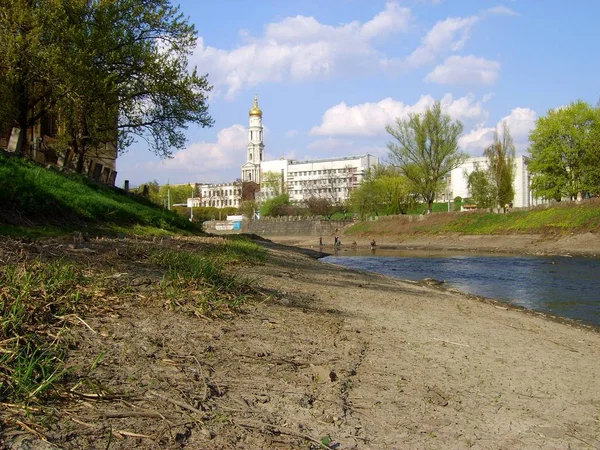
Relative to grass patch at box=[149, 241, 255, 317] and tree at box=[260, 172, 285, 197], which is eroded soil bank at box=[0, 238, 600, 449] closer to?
grass patch at box=[149, 241, 255, 317]

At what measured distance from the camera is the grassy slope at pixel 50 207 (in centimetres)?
1158

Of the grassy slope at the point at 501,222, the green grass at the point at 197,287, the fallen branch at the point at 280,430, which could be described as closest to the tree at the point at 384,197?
the grassy slope at the point at 501,222

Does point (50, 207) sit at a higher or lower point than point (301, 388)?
higher

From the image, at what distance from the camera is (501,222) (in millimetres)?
58812

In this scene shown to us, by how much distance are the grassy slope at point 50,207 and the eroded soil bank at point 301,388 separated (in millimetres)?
5701

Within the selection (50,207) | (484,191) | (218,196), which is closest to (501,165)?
(484,191)

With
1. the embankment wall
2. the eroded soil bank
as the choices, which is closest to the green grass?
the eroded soil bank

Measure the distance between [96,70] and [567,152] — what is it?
54.8 metres

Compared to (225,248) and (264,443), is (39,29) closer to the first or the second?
(225,248)

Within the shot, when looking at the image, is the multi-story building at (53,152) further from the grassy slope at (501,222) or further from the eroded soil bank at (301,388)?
the grassy slope at (501,222)

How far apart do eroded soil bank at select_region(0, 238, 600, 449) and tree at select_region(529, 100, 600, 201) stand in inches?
2350

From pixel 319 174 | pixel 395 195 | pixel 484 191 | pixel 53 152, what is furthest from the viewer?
pixel 319 174

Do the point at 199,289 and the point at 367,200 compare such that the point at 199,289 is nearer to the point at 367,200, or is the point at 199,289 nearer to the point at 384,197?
the point at 384,197

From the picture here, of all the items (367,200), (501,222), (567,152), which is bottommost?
(501,222)
